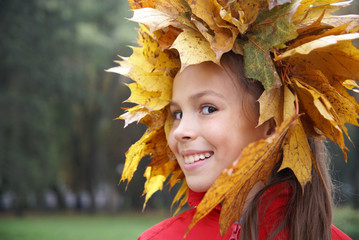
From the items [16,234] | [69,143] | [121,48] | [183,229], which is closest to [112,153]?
[69,143]

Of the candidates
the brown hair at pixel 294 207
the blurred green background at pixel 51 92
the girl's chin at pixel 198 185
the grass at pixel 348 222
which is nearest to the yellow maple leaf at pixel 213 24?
the brown hair at pixel 294 207

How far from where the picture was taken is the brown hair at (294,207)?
1.75 m

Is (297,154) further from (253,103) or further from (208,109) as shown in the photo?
(208,109)

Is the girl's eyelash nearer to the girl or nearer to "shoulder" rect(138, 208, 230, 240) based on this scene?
the girl

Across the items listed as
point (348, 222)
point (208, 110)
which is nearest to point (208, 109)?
point (208, 110)

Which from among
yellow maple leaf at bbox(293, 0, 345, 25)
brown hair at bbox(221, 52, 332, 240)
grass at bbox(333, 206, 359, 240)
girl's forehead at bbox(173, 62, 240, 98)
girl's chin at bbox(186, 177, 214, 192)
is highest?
yellow maple leaf at bbox(293, 0, 345, 25)

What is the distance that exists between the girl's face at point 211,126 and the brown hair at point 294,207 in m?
0.06

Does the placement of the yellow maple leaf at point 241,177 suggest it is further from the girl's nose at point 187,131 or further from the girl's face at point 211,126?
the girl's nose at point 187,131

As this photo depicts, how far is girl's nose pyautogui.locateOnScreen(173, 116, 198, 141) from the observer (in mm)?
1774

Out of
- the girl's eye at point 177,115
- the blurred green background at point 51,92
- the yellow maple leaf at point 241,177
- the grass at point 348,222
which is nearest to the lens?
the yellow maple leaf at point 241,177

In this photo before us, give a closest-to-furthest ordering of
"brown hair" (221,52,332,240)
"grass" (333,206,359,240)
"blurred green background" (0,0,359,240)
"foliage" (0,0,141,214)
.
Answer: "brown hair" (221,52,332,240) < "grass" (333,206,359,240) < "blurred green background" (0,0,359,240) < "foliage" (0,0,141,214)

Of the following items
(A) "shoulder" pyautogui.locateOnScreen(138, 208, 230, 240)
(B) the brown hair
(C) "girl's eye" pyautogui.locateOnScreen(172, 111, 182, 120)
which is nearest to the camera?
(B) the brown hair

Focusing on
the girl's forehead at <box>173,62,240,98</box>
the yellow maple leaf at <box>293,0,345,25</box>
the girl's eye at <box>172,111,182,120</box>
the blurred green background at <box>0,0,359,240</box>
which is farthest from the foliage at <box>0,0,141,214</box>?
the yellow maple leaf at <box>293,0,345,25</box>

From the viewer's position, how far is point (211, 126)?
1749 millimetres
